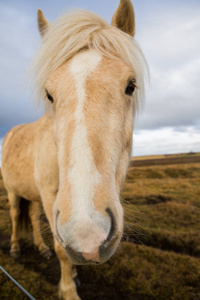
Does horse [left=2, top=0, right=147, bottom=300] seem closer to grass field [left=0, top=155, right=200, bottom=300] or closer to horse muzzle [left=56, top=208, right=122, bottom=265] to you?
horse muzzle [left=56, top=208, right=122, bottom=265]

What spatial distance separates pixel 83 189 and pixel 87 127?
0.46 meters

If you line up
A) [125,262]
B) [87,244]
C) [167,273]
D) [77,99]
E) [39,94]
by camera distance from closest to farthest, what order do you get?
[87,244], [77,99], [39,94], [167,273], [125,262]

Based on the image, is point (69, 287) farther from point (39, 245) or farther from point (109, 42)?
point (109, 42)

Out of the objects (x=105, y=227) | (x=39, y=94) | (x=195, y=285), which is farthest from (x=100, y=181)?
(x=195, y=285)

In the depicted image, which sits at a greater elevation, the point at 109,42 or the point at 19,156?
the point at 109,42

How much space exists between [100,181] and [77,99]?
2.29 ft

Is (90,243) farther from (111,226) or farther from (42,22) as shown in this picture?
(42,22)

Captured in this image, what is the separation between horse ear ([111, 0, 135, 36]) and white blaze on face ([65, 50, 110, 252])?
1396 mm

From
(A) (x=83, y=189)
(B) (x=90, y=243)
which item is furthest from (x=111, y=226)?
(A) (x=83, y=189)

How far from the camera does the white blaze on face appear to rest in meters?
0.93

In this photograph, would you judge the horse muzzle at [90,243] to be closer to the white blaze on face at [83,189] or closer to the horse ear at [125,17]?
the white blaze on face at [83,189]

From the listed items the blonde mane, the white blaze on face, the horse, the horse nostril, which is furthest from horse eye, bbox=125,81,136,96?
the horse nostril

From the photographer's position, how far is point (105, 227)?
0.96 metres

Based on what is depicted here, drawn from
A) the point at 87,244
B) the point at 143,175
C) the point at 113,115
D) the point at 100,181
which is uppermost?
the point at 113,115
